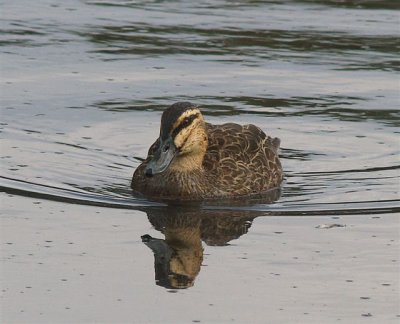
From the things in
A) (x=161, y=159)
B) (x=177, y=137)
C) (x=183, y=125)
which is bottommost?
(x=161, y=159)

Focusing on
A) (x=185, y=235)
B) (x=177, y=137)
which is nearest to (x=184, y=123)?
(x=177, y=137)

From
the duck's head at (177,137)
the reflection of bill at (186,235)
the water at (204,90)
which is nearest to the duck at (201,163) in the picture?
the duck's head at (177,137)

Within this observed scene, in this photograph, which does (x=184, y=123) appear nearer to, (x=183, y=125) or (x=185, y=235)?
(x=183, y=125)

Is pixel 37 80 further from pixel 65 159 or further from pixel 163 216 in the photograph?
pixel 163 216

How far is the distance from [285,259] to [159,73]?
7.62 metres

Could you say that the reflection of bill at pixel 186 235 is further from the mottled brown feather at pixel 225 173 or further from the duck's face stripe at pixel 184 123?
the duck's face stripe at pixel 184 123

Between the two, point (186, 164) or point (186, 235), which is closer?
point (186, 235)

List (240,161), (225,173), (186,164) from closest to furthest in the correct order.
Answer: (186,164)
(225,173)
(240,161)

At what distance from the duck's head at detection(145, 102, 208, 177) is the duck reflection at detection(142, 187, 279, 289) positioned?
0.44 m

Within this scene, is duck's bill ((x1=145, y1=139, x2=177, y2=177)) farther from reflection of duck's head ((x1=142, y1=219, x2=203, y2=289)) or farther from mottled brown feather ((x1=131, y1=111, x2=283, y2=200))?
reflection of duck's head ((x1=142, y1=219, x2=203, y2=289))

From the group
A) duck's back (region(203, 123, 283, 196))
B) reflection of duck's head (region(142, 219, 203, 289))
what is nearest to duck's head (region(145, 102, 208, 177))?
duck's back (region(203, 123, 283, 196))

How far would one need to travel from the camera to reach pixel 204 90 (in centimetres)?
1806

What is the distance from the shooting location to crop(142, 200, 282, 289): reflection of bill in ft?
36.9

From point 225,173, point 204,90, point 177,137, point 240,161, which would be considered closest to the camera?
point 177,137
